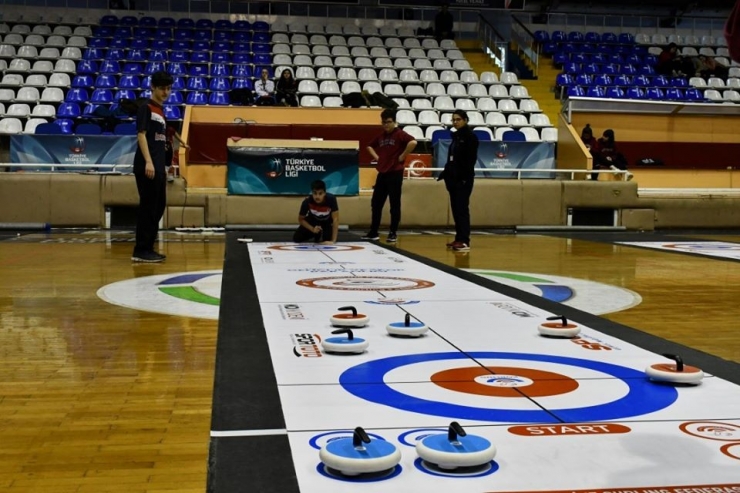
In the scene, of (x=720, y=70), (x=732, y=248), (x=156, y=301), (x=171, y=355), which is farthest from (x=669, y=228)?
(x=171, y=355)

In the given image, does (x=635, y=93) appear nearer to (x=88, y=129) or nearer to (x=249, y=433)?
(x=88, y=129)

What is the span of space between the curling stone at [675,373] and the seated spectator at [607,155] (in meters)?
13.9

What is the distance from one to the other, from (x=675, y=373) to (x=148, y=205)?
246 inches

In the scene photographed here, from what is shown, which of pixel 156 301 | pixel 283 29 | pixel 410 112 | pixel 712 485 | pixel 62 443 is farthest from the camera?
pixel 283 29

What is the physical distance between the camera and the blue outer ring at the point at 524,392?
9.04ft

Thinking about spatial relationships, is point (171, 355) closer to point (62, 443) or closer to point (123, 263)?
point (62, 443)

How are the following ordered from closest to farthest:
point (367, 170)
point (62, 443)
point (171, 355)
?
point (62, 443), point (171, 355), point (367, 170)

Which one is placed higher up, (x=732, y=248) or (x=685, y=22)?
(x=685, y=22)

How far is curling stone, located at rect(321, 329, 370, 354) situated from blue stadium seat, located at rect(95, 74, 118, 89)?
51.7 feet

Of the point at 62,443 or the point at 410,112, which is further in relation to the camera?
the point at 410,112

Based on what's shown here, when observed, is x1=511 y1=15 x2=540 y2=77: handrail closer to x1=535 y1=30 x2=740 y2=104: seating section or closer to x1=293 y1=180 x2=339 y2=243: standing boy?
x1=535 y1=30 x2=740 y2=104: seating section

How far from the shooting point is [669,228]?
16016 millimetres

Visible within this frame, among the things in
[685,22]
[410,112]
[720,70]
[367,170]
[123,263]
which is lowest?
[123,263]

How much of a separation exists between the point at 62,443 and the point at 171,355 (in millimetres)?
1341
